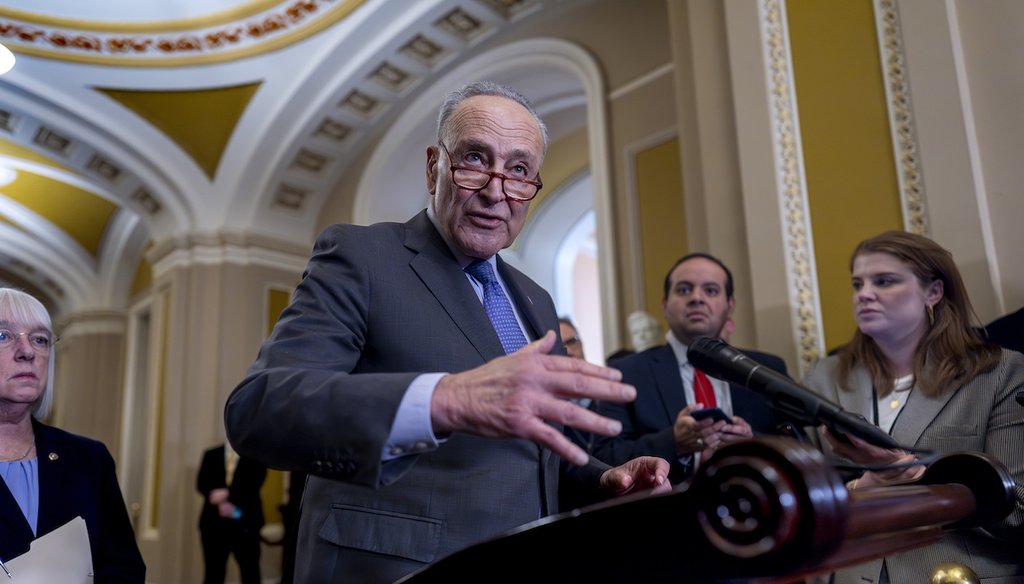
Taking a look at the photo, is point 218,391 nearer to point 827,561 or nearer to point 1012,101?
point 1012,101

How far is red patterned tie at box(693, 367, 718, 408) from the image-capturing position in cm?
276

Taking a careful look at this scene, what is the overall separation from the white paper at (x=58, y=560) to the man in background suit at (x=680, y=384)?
4.61 feet

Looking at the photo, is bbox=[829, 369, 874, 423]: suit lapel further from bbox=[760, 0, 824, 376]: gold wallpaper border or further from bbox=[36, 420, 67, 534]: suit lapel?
bbox=[36, 420, 67, 534]: suit lapel

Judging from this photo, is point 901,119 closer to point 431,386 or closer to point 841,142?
point 841,142

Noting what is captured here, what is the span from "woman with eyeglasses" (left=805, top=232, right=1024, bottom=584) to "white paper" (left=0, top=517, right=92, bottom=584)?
1729 mm

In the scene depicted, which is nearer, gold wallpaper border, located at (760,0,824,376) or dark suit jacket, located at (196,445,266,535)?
gold wallpaper border, located at (760,0,824,376)

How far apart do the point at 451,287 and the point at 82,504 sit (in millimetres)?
1249

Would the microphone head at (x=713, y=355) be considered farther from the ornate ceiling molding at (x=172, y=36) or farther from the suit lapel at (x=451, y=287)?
the ornate ceiling molding at (x=172, y=36)

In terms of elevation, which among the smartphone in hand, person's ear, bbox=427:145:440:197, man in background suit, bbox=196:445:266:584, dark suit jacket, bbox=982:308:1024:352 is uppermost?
person's ear, bbox=427:145:440:197

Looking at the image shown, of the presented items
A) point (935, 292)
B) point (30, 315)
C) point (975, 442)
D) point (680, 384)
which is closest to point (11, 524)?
point (30, 315)

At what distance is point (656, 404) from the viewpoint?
2727 millimetres

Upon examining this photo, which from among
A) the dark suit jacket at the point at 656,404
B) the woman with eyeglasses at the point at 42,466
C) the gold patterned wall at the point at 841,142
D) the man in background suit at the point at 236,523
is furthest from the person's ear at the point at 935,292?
the man in background suit at the point at 236,523

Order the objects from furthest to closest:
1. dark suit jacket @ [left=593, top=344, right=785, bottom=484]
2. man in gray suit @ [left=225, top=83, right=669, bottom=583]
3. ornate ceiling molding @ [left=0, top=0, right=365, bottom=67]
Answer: ornate ceiling molding @ [left=0, top=0, right=365, bottom=67], dark suit jacket @ [left=593, top=344, right=785, bottom=484], man in gray suit @ [left=225, top=83, right=669, bottom=583]

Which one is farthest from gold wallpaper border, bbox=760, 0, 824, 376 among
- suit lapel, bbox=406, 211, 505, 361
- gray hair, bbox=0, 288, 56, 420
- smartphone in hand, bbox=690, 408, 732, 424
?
gray hair, bbox=0, 288, 56, 420
